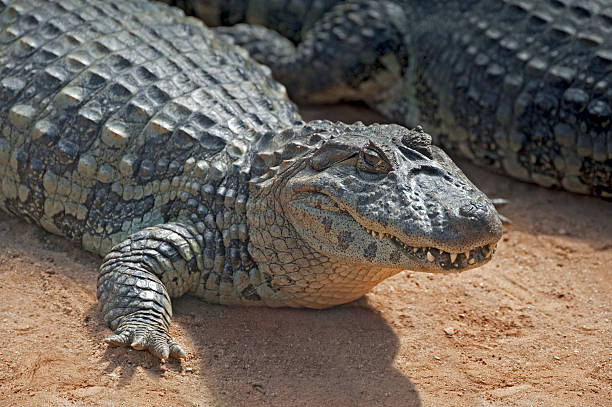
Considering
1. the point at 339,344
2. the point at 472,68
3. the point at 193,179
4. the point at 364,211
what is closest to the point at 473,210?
the point at 364,211

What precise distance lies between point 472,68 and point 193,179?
9.16 feet

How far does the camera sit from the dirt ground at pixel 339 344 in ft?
12.4

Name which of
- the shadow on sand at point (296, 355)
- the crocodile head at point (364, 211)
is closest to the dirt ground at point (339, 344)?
the shadow on sand at point (296, 355)

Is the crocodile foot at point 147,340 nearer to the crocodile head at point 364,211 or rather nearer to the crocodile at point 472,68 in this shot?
the crocodile head at point 364,211

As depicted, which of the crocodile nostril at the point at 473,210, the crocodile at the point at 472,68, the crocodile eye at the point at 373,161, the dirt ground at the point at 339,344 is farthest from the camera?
the crocodile at the point at 472,68

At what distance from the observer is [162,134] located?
15.1 feet

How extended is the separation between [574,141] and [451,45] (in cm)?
125

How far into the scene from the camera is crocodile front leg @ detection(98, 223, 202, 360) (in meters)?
3.93

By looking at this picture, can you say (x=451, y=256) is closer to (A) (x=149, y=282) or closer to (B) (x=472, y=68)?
(A) (x=149, y=282)

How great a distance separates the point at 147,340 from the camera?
154 inches

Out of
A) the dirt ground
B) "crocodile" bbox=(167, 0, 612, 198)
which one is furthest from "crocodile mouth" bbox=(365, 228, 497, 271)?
"crocodile" bbox=(167, 0, 612, 198)

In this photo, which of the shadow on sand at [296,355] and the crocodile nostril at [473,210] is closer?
the crocodile nostril at [473,210]

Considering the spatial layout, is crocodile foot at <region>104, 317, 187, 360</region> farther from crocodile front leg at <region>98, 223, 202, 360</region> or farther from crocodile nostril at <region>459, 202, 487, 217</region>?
crocodile nostril at <region>459, 202, 487, 217</region>

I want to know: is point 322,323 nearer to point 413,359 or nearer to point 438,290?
point 413,359
